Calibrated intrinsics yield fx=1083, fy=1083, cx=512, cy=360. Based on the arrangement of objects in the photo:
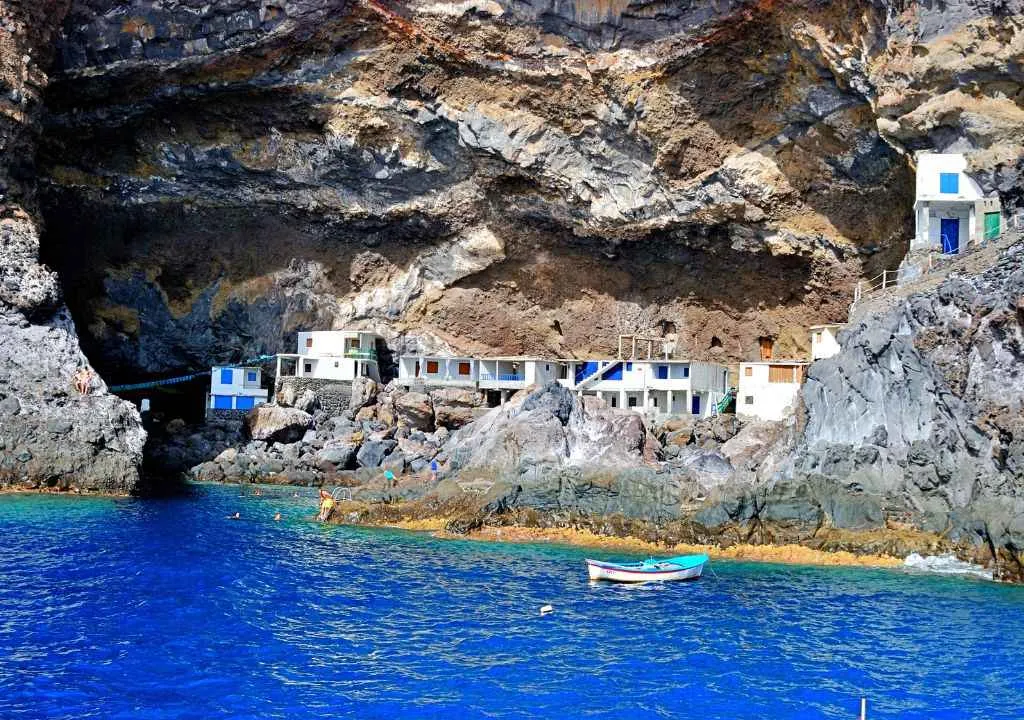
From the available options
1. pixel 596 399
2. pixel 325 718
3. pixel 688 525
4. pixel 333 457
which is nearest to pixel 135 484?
pixel 333 457

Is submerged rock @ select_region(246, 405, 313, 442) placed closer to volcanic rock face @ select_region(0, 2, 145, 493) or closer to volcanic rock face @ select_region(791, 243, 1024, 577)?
volcanic rock face @ select_region(0, 2, 145, 493)

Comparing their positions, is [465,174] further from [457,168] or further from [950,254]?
[950,254]

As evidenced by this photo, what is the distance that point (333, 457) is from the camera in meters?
43.2

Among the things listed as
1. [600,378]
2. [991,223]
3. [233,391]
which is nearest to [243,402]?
[233,391]

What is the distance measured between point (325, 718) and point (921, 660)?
35.1ft

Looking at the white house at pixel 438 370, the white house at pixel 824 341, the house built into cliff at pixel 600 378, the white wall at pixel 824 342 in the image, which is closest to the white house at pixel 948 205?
the white house at pixel 824 341

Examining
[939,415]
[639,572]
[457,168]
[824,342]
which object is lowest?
[639,572]

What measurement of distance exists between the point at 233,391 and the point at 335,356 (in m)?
4.95

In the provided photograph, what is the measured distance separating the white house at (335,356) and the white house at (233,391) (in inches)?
61.3

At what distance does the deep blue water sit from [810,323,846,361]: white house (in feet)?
58.4

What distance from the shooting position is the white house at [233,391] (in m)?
49.8

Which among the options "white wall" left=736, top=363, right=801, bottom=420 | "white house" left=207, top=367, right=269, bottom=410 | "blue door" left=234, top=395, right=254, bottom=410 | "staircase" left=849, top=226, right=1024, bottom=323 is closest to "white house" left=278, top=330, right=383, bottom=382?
"white house" left=207, top=367, right=269, bottom=410

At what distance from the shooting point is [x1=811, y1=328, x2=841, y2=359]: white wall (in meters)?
43.5

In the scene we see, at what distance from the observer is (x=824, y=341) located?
145 feet
